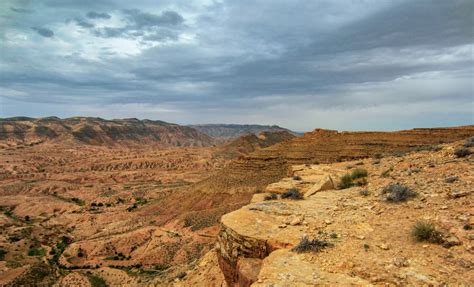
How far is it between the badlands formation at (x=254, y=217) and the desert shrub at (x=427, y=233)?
Answer: 10cm

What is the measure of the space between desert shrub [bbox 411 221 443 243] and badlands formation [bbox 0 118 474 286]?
0.10m

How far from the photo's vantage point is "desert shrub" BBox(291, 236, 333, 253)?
307 inches

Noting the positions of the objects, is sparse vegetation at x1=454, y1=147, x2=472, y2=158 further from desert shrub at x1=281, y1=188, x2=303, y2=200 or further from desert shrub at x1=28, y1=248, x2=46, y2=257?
desert shrub at x1=28, y1=248, x2=46, y2=257

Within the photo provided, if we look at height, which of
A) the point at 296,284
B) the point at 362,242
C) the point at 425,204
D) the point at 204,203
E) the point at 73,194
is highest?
the point at 425,204

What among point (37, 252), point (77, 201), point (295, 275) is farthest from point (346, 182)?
point (77, 201)

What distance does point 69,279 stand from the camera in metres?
30.9

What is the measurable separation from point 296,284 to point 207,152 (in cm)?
11619

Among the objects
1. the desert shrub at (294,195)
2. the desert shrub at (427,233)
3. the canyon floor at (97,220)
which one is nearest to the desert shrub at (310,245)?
the desert shrub at (427,233)

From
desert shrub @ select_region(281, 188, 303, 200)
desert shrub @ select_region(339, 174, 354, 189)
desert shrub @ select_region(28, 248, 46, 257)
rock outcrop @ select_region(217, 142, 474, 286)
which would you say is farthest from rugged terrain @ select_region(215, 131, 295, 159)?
rock outcrop @ select_region(217, 142, 474, 286)

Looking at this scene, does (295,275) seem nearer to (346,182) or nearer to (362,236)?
(362,236)

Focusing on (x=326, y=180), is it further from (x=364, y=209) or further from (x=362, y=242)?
(x=362, y=242)

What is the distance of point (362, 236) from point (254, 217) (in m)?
3.64

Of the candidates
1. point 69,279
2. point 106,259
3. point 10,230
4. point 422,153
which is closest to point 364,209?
point 422,153

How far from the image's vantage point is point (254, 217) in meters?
10.4
